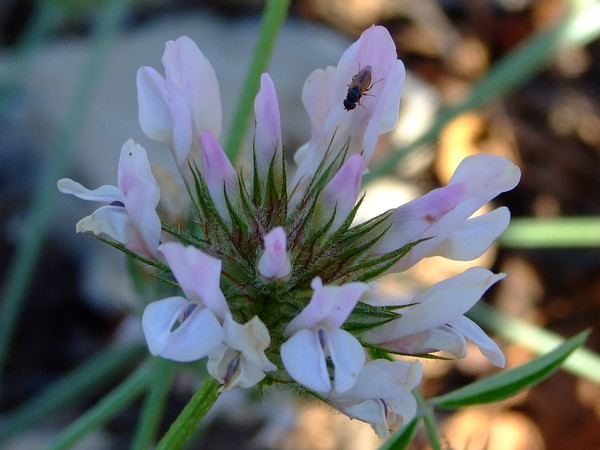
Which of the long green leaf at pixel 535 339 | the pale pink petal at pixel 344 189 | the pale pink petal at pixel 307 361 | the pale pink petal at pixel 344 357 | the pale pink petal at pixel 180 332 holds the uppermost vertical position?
the pale pink petal at pixel 344 189

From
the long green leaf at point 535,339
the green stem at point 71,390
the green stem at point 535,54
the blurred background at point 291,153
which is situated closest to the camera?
the long green leaf at point 535,339

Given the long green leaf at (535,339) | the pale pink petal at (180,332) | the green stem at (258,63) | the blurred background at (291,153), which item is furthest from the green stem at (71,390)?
the pale pink petal at (180,332)

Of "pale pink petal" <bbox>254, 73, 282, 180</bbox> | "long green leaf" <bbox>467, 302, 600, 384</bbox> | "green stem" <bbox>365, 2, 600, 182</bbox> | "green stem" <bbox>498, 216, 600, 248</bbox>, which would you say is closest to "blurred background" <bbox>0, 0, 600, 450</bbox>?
"green stem" <bbox>498, 216, 600, 248</bbox>

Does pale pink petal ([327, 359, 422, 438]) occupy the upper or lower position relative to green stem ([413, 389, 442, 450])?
upper

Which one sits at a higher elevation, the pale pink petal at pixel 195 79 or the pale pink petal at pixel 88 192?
the pale pink petal at pixel 195 79

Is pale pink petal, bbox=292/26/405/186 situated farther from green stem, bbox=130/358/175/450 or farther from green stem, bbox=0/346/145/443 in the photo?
green stem, bbox=0/346/145/443

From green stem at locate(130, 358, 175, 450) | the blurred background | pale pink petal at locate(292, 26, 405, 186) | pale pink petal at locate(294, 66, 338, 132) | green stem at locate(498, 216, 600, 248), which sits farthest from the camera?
the blurred background

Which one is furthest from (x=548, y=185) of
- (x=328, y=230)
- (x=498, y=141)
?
(x=328, y=230)

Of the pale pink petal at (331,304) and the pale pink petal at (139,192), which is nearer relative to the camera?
the pale pink petal at (331,304)

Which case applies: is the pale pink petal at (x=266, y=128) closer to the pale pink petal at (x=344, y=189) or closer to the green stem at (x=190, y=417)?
the pale pink petal at (x=344, y=189)

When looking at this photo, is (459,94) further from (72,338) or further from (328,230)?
(328,230)
